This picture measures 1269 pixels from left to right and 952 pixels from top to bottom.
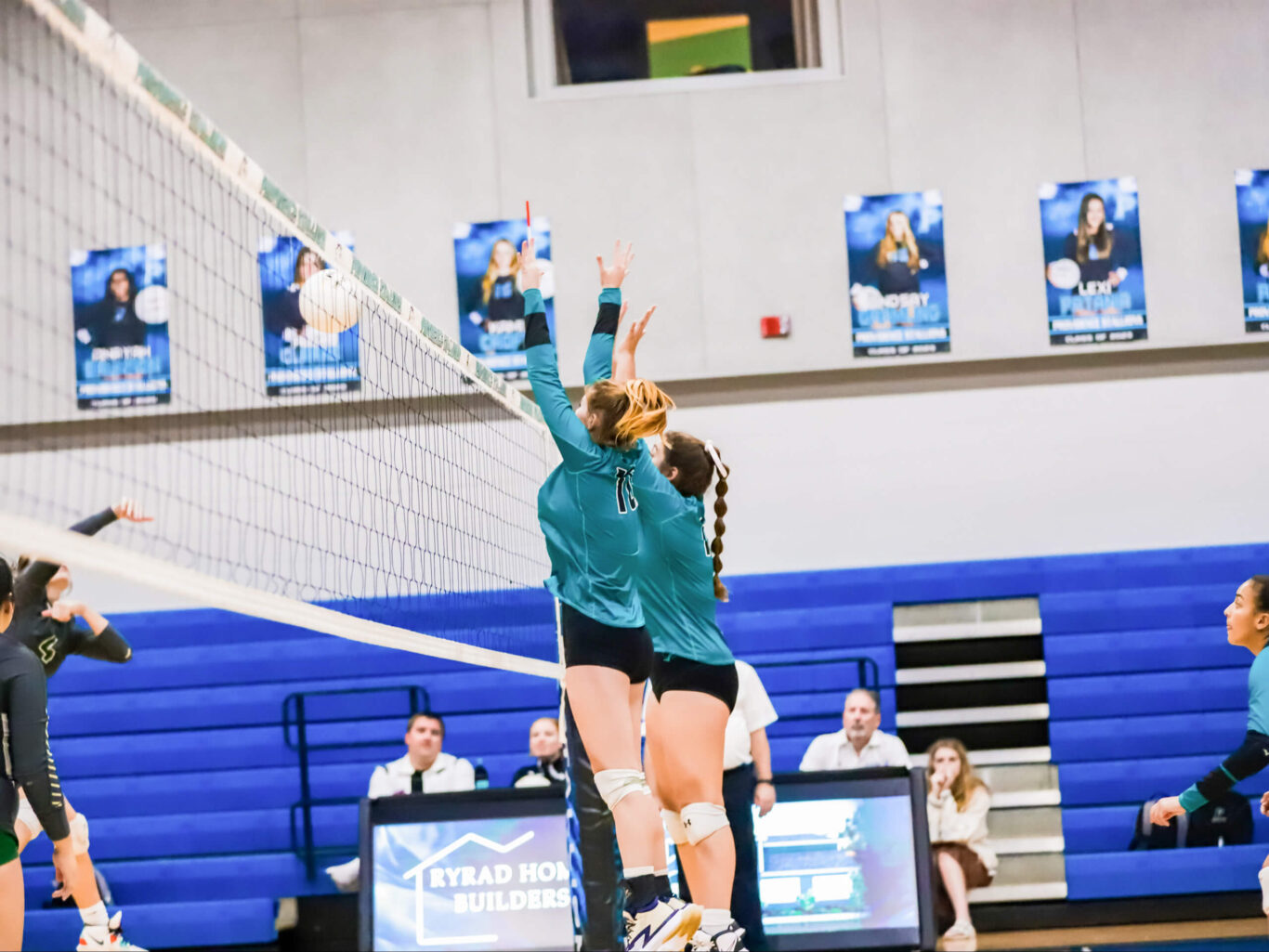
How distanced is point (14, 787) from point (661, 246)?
21.2 ft

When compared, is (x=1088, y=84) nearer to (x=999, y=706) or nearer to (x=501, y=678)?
(x=999, y=706)

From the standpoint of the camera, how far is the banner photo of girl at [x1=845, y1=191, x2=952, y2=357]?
1005 cm

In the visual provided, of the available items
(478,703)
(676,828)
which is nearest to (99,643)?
(478,703)

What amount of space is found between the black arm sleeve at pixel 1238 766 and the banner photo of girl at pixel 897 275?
5.29 metres

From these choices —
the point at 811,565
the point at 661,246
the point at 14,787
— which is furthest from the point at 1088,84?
the point at 14,787

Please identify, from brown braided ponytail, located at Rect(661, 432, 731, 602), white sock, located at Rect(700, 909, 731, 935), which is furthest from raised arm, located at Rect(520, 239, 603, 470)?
white sock, located at Rect(700, 909, 731, 935)

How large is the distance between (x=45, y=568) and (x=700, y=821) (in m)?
3.25

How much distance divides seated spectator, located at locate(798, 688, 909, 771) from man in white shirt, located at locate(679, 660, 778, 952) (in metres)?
1.25

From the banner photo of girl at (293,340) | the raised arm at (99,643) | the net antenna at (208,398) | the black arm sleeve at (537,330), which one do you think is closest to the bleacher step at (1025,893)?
the net antenna at (208,398)

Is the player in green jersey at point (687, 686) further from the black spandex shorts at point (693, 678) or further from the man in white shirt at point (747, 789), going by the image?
the man in white shirt at point (747, 789)

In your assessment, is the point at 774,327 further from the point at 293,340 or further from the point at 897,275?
the point at 293,340

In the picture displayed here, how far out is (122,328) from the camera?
9734mm

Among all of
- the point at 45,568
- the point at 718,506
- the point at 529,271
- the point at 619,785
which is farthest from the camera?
the point at 45,568

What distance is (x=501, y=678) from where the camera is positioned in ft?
32.0
